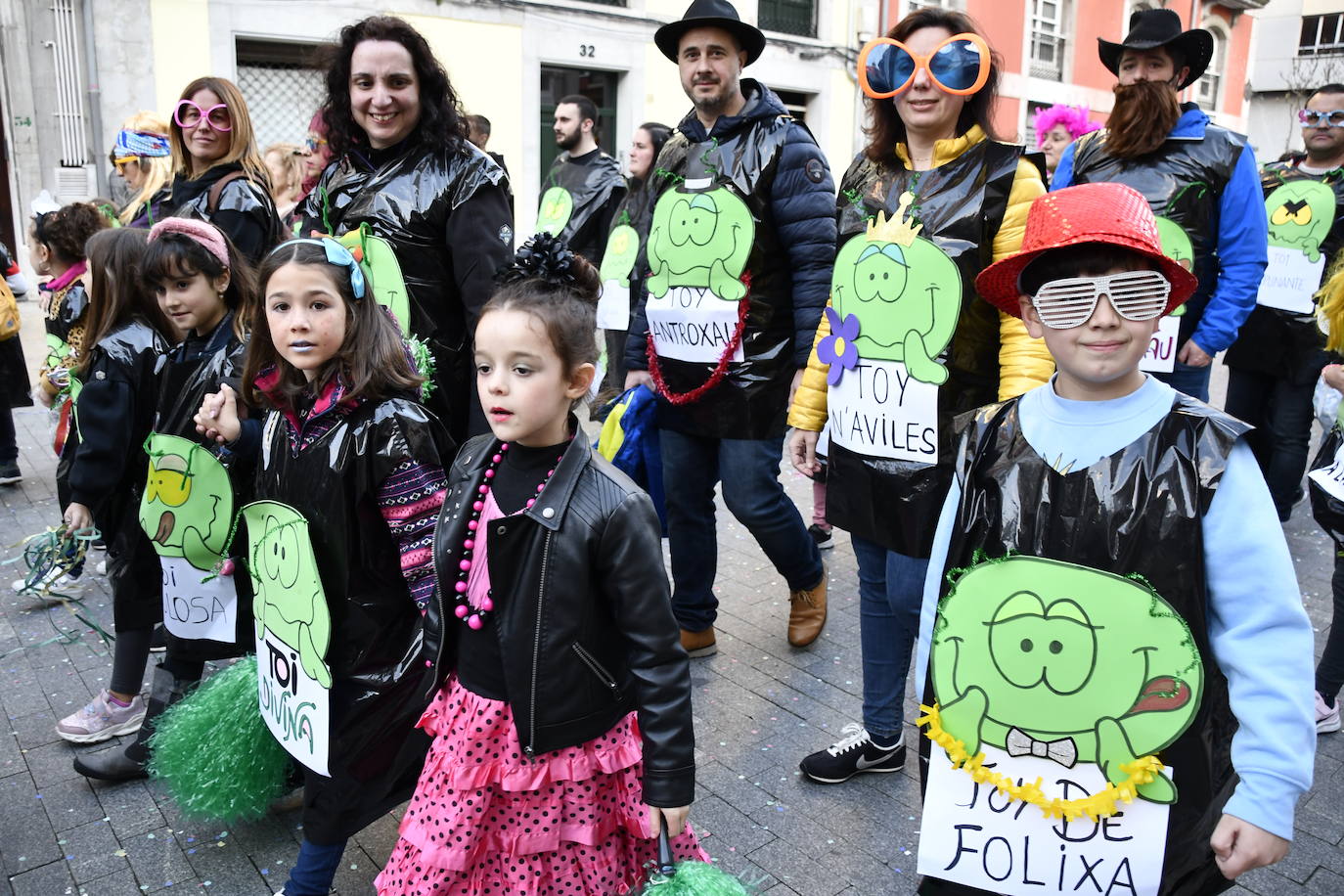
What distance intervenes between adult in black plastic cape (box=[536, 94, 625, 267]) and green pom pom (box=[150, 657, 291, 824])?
4469mm

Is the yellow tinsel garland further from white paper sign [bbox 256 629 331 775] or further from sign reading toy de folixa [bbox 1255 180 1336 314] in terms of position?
sign reading toy de folixa [bbox 1255 180 1336 314]

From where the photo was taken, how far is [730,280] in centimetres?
364

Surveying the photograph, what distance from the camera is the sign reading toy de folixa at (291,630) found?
2.43 m

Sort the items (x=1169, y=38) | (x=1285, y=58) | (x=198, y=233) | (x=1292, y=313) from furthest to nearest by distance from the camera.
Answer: (x=1285, y=58) < (x=1292, y=313) < (x=1169, y=38) < (x=198, y=233)

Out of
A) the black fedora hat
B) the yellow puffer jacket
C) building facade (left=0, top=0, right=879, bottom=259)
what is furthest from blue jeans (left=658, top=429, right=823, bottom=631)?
building facade (left=0, top=0, right=879, bottom=259)

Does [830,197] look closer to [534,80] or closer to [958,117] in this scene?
[958,117]

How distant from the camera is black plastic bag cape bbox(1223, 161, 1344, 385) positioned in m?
5.09

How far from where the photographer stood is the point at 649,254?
388 centimetres

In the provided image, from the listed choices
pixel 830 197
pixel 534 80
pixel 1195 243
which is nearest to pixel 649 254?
pixel 830 197

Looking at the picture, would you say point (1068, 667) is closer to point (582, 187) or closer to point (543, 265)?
point (543, 265)

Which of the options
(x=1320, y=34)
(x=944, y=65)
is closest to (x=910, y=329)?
(x=944, y=65)

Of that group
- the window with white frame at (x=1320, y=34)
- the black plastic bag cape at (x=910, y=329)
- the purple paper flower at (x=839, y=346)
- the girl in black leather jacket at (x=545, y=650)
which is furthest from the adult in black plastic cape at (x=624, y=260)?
the window with white frame at (x=1320, y=34)

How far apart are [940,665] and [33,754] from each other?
112 inches

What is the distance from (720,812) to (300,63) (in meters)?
13.4
